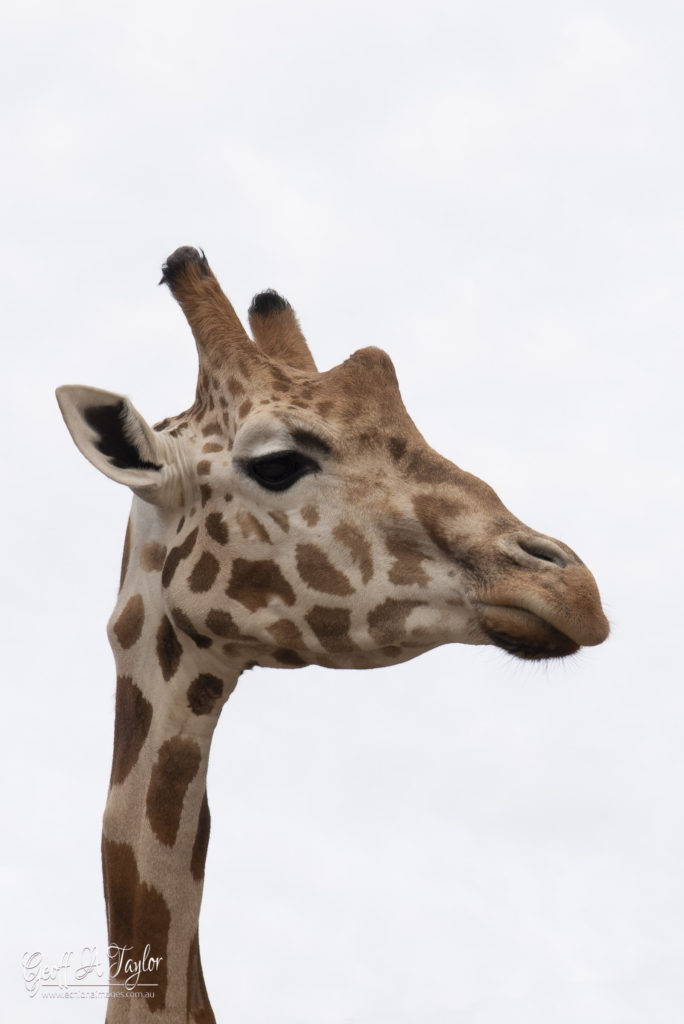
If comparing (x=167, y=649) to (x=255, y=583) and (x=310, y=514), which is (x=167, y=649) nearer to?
(x=255, y=583)

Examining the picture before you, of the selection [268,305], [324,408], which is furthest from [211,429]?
[268,305]

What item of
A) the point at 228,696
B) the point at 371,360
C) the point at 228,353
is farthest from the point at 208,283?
the point at 228,696

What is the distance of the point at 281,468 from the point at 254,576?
0.62 m

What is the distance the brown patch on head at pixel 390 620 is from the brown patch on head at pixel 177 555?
1.12 meters

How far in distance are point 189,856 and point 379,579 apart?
6.19 ft

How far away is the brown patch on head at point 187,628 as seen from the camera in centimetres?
790

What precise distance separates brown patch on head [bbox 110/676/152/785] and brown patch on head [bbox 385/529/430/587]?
1676 mm

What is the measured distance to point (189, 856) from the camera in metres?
7.91

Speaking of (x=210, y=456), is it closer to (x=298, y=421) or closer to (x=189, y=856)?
(x=298, y=421)

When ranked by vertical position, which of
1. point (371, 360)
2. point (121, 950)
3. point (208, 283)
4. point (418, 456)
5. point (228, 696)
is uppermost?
point (208, 283)

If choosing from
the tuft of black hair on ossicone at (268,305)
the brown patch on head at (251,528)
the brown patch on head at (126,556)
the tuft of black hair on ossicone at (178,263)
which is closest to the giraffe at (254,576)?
A: the brown patch on head at (251,528)

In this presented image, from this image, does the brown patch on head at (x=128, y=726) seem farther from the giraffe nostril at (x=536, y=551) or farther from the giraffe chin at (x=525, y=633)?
the giraffe nostril at (x=536, y=551)

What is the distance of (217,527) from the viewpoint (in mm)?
7941

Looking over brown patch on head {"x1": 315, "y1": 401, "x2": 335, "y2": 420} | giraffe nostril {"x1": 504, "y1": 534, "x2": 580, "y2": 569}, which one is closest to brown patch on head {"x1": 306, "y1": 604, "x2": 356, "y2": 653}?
giraffe nostril {"x1": 504, "y1": 534, "x2": 580, "y2": 569}
